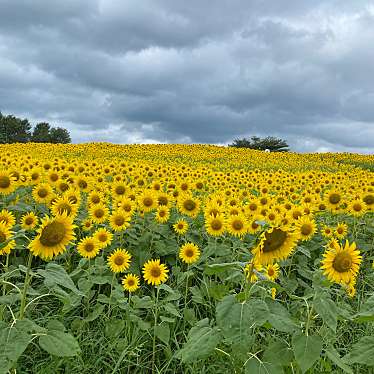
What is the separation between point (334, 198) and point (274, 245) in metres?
5.12

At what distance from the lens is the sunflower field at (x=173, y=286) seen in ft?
8.73

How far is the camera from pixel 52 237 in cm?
300

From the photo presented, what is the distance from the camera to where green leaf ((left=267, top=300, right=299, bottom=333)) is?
2.62 m

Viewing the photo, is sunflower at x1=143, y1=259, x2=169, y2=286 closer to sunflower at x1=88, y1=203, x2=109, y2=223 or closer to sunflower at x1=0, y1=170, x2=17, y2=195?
sunflower at x1=88, y1=203, x2=109, y2=223

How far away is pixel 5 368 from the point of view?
2.45 metres

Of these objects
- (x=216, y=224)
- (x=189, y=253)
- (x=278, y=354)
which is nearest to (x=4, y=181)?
(x=189, y=253)

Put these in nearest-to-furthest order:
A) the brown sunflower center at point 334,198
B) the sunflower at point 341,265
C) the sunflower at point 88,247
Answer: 1. the sunflower at point 341,265
2. the sunflower at point 88,247
3. the brown sunflower center at point 334,198

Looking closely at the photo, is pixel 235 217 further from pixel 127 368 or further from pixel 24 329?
pixel 24 329

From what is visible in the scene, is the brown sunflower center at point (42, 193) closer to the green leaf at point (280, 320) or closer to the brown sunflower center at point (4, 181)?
the brown sunflower center at point (4, 181)

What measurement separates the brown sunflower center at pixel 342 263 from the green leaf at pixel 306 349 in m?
0.49

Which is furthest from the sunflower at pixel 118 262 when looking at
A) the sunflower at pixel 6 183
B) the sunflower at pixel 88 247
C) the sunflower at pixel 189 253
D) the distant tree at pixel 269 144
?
the distant tree at pixel 269 144

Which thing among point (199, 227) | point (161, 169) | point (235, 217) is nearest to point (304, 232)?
point (235, 217)

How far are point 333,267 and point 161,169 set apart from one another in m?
8.96

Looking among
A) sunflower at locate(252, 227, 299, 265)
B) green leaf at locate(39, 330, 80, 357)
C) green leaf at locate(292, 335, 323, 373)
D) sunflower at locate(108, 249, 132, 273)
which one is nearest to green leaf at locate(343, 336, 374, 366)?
green leaf at locate(292, 335, 323, 373)
